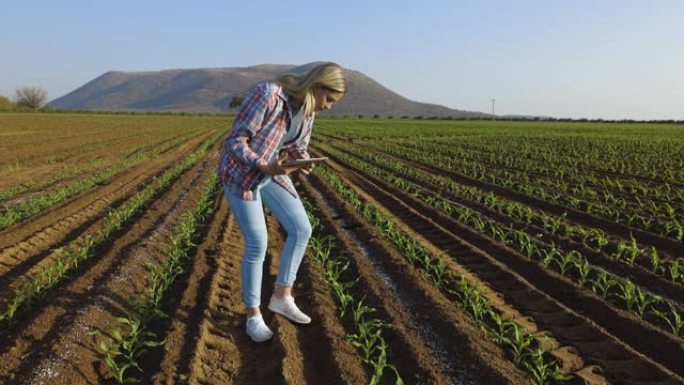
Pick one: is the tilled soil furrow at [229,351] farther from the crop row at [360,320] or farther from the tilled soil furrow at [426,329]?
the tilled soil furrow at [426,329]

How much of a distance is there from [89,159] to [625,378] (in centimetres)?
1980

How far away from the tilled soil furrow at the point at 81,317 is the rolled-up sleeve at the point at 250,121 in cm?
175

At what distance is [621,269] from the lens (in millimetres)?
6117

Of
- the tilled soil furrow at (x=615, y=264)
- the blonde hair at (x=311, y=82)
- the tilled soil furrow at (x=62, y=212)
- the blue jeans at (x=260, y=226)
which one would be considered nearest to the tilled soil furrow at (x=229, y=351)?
the blue jeans at (x=260, y=226)

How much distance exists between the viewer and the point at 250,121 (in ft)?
11.1

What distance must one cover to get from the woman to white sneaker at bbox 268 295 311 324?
0.99 ft

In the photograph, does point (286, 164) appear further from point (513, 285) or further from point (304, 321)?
point (513, 285)

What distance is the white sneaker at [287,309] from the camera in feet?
14.1

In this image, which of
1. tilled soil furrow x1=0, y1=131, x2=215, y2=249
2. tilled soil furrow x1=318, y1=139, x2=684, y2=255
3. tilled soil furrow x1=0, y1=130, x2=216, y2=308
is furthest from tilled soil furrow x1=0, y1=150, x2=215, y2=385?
tilled soil furrow x1=318, y1=139, x2=684, y2=255

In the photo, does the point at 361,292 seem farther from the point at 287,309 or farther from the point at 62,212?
the point at 62,212

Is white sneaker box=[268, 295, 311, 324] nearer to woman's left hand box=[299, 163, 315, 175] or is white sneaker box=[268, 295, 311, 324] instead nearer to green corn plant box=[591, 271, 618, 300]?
woman's left hand box=[299, 163, 315, 175]

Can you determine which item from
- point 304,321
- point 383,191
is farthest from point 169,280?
point 383,191

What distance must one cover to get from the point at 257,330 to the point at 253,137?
1500 millimetres

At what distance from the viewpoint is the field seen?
3.69 meters
